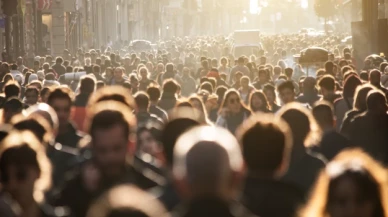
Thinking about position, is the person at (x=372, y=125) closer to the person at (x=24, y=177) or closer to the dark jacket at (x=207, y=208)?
the person at (x=24, y=177)

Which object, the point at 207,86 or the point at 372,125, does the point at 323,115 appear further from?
the point at 207,86

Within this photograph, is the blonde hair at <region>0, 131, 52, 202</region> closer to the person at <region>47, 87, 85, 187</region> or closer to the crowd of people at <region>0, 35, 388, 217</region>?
the crowd of people at <region>0, 35, 388, 217</region>

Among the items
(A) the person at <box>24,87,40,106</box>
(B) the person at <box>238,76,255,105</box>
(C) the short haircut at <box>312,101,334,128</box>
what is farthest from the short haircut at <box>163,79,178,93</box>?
(C) the short haircut at <box>312,101,334,128</box>

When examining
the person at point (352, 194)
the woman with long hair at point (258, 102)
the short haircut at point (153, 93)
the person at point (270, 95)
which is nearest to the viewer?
the person at point (352, 194)

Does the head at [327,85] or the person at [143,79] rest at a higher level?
the head at [327,85]

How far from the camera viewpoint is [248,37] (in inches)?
2445

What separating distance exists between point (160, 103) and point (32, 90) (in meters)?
1.86

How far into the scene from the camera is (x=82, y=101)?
1536 centimetres

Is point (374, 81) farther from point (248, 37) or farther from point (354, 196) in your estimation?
point (248, 37)

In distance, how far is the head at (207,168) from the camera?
5.21 meters

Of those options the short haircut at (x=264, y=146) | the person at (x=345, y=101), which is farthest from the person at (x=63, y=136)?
the person at (x=345, y=101)

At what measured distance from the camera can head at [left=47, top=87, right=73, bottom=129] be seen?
36.4 feet

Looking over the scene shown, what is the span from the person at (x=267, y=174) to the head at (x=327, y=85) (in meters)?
9.10

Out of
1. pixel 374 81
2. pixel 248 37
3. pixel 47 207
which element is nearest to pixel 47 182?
pixel 47 207
